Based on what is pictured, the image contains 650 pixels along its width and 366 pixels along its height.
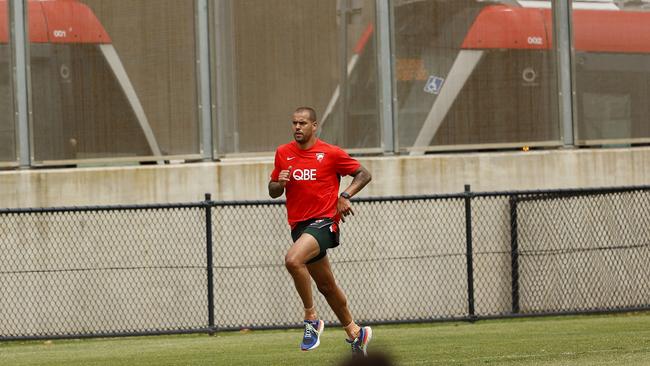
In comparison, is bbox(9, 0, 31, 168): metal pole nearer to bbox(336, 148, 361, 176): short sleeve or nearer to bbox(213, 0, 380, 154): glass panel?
bbox(213, 0, 380, 154): glass panel

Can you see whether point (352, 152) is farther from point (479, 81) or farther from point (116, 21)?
point (116, 21)

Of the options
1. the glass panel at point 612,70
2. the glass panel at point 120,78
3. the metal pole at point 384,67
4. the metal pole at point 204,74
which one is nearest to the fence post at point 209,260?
the metal pole at point 204,74

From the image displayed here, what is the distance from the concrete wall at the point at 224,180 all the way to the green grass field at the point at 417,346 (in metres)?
1.85

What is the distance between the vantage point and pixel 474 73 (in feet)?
52.4

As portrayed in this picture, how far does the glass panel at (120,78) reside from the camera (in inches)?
615

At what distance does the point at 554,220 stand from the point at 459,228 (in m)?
1.24

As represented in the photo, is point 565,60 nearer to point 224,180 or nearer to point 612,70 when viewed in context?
point 612,70

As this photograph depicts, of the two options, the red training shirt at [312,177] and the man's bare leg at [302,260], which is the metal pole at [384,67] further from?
the man's bare leg at [302,260]

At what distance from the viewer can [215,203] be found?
14.0 metres

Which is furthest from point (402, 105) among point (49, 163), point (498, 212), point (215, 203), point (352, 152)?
point (49, 163)

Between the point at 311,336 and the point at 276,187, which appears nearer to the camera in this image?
the point at 311,336

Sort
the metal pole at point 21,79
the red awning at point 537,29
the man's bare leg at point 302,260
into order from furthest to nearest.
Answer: the red awning at point 537,29 → the metal pole at point 21,79 → the man's bare leg at point 302,260

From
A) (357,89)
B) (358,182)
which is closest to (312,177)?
(358,182)

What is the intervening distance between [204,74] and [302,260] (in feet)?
21.2
